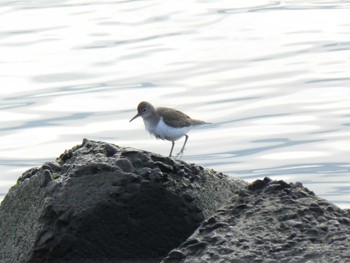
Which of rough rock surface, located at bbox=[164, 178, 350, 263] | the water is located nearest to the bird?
the water

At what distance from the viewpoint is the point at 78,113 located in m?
16.3

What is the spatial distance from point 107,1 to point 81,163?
14.2 meters

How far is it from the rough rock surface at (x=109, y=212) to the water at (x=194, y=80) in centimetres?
472

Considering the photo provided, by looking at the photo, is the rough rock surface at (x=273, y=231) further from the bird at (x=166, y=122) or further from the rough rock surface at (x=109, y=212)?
the bird at (x=166, y=122)

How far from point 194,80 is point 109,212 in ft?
31.2

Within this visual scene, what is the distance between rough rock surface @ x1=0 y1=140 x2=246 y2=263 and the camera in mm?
7785

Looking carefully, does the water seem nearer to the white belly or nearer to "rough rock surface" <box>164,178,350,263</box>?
the white belly

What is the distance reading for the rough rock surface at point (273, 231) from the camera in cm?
638

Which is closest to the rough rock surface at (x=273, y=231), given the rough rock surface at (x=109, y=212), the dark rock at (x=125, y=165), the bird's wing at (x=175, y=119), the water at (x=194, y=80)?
the rough rock surface at (x=109, y=212)

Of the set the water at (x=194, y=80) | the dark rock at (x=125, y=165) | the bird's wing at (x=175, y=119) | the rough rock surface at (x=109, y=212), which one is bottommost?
the water at (x=194, y=80)

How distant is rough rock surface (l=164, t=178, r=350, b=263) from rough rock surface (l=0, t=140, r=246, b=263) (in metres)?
0.97

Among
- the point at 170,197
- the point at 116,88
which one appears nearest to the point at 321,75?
the point at 116,88

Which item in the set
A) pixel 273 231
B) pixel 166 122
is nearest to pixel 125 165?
pixel 273 231

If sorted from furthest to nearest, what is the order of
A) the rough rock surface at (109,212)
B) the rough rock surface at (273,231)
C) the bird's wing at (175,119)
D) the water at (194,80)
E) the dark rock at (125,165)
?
the water at (194,80), the bird's wing at (175,119), the dark rock at (125,165), the rough rock surface at (109,212), the rough rock surface at (273,231)
